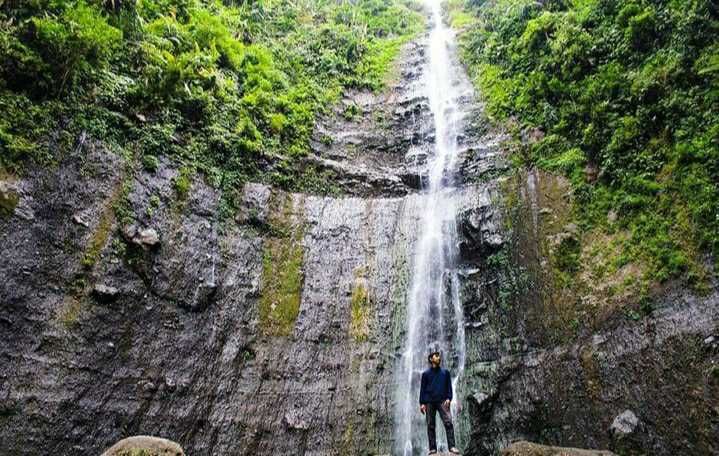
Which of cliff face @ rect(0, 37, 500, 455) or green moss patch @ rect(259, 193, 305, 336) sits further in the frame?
green moss patch @ rect(259, 193, 305, 336)

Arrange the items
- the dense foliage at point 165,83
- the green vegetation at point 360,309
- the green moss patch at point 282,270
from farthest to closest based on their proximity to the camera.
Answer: the green vegetation at point 360,309 → the green moss patch at point 282,270 → the dense foliage at point 165,83

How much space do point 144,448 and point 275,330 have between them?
209 inches

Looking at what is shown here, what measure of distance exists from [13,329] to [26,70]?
4.80 m

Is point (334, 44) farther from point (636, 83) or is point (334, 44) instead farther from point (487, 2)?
point (636, 83)

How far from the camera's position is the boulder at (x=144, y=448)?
4.77 m

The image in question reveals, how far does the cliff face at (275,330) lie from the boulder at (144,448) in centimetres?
283

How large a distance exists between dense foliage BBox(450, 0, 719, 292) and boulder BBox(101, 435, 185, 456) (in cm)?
809

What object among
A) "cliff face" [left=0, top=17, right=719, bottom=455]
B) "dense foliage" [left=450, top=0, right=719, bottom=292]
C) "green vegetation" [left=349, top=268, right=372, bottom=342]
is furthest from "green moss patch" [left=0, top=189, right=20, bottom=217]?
"dense foliage" [left=450, top=0, right=719, bottom=292]

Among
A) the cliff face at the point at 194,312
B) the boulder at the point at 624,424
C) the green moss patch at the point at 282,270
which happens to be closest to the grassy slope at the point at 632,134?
the boulder at the point at 624,424

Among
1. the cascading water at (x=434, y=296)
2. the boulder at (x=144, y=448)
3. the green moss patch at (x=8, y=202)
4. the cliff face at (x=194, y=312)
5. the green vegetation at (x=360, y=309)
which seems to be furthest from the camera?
the green vegetation at (x=360, y=309)

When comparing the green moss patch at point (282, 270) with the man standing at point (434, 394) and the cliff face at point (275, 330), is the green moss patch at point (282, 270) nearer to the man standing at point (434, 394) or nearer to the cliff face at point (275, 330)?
the cliff face at point (275, 330)

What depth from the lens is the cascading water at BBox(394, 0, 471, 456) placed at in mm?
9406

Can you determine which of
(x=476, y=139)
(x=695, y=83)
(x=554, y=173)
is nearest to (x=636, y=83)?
(x=695, y=83)

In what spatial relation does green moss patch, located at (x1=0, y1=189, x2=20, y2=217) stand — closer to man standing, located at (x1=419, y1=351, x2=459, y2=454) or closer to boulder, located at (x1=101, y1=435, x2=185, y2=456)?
boulder, located at (x1=101, y1=435, x2=185, y2=456)
